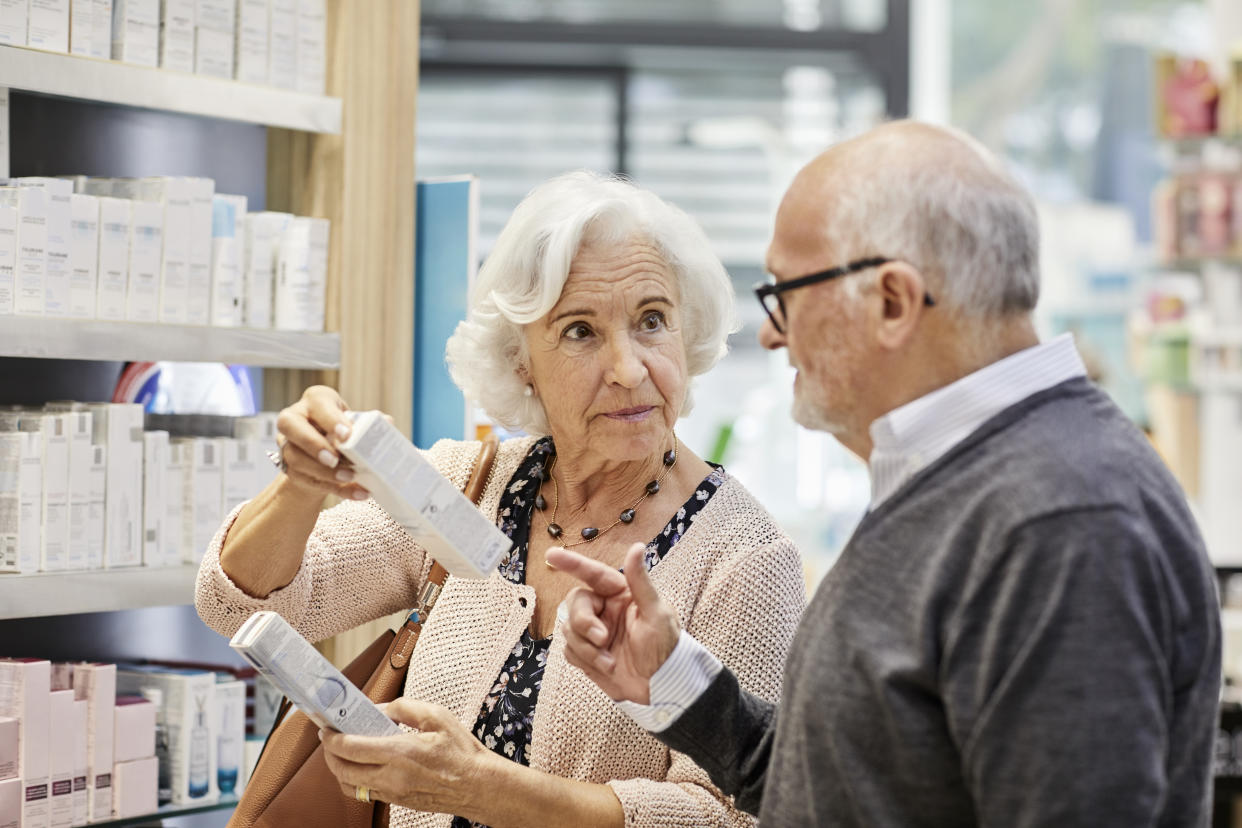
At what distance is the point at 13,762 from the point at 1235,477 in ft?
15.3

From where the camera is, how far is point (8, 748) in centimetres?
224

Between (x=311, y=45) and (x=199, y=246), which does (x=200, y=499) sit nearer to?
(x=199, y=246)

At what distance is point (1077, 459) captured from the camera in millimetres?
1174

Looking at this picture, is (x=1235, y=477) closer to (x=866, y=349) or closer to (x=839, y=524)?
(x=839, y=524)

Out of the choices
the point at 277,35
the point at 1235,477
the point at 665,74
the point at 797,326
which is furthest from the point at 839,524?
the point at 797,326

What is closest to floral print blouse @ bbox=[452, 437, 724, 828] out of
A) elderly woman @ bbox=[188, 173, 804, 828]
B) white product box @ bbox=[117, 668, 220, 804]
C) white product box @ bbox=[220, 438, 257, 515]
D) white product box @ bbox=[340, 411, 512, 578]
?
elderly woman @ bbox=[188, 173, 804, 828]

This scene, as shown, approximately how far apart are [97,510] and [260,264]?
569mm

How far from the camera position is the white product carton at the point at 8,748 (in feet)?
7.33

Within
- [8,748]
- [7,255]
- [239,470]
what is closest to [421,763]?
[8,748]

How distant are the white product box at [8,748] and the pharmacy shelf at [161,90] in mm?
1089

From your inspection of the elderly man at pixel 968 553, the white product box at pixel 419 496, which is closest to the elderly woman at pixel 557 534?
the white product box at pixel 419 496

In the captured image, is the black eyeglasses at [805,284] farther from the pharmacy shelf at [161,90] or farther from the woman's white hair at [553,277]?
the pharmacy shelf at [161,90]

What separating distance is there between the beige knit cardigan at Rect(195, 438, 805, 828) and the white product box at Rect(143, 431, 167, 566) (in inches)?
20.7

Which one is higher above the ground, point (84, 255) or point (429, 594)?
point (84, 255)
